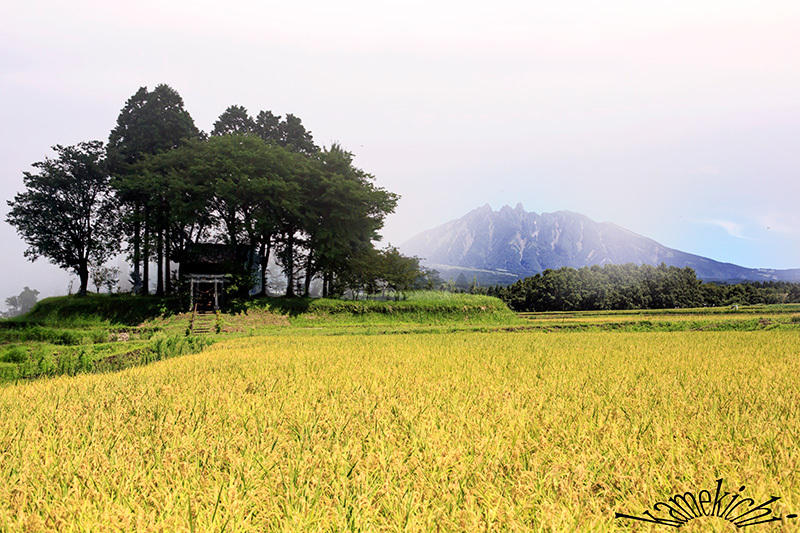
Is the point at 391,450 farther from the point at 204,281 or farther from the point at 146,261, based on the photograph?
the point at 146,261

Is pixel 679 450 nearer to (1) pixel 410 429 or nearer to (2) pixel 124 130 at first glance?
(1) pixel 410 429

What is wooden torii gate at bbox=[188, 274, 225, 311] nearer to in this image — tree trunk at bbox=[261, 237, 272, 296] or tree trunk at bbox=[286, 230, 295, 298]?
tree trunk at bbox=[261, 237, 272, 296]

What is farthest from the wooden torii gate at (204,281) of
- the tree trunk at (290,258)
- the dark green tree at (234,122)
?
the dark green tree at (234,122)

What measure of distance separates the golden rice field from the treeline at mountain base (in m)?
71.4

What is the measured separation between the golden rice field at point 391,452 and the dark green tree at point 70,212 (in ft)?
133

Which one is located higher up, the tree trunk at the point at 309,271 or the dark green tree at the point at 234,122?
the dark green tree at the point at 234,122

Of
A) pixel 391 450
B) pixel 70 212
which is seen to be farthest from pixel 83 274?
pixel 391 450

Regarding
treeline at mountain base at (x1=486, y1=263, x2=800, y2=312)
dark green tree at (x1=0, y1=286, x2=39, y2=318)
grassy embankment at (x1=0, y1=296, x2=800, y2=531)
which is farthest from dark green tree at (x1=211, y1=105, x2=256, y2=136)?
dark green tree at (x1=0, y1=286, x2=39, y2=318)

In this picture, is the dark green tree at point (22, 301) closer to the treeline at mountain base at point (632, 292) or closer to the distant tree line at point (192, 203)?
the distant tree line at point (192, 203)

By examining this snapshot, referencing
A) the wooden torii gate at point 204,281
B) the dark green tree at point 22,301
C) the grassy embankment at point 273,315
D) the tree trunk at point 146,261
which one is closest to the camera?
the grassy embankment at point 273,315

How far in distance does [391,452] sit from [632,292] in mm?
78039

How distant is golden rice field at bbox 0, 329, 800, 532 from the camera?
2.43 meters

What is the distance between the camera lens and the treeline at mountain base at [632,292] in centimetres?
7100

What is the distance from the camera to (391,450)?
346cm
